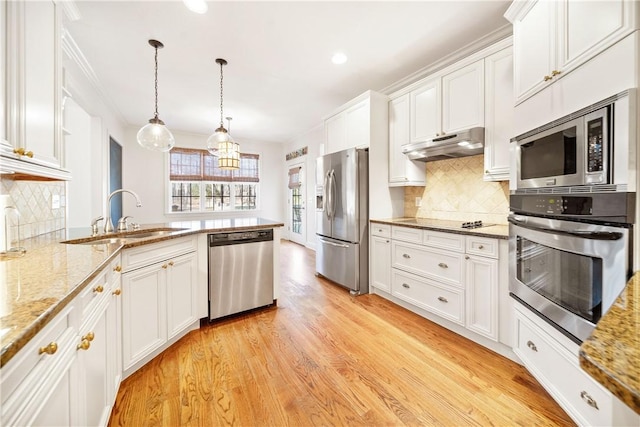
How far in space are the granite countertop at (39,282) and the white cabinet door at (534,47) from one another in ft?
7.66

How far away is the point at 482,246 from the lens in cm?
206

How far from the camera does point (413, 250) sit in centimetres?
267

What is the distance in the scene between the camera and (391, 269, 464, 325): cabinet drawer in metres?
2.26

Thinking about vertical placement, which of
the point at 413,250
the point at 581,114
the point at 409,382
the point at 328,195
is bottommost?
the point at 409,382

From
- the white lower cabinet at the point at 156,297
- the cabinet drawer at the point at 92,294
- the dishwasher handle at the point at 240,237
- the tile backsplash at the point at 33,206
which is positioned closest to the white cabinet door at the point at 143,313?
the white lower cabinet at the point at 156,297

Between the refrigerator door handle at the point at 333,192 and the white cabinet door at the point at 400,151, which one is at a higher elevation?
the white cabinet door at the point at 400,151

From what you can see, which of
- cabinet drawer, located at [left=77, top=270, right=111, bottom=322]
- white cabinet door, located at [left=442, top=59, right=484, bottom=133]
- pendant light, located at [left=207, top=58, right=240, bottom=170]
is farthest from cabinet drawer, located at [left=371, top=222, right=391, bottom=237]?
cabinet drawer, located at [left=77, top=270, right=111, bottom=322]

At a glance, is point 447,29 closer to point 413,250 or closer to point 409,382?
point 413,250

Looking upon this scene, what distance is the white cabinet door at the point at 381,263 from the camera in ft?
9.80

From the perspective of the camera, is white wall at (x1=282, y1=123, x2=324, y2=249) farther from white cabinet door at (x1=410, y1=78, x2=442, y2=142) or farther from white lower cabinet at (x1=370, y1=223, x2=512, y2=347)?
white lower cabinet at (x1=370, y1=223, x2=512, y2=347)

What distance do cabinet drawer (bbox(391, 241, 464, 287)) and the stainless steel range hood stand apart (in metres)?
1.00

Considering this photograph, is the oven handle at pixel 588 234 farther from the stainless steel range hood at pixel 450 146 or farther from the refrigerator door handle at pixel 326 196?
the refrigerator door handle at pixel 326 196

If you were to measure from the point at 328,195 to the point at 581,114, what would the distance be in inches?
102

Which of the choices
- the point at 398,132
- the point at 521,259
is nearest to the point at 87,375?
the point at 521,259
